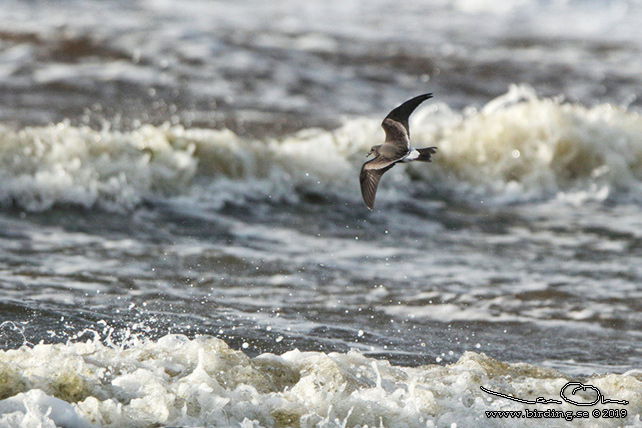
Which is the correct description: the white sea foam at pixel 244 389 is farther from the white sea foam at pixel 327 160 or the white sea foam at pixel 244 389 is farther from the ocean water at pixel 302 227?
the white sea foam at pixel 327 160

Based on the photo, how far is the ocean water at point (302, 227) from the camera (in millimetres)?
4469

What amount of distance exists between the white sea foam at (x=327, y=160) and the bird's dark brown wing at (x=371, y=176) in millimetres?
4312

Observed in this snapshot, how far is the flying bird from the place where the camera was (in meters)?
4.77

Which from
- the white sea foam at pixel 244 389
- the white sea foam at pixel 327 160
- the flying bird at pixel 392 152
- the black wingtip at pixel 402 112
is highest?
→ the black wingtip at pixel 402 112

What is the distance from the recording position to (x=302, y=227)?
8.69 m

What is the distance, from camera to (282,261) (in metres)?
7.51

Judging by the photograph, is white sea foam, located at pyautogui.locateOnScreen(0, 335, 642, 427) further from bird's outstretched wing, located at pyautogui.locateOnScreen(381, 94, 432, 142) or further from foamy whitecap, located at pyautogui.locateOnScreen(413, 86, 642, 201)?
foamy whitecap, located at pyautogui.locateOnScreen(413, 86, 642, 201)

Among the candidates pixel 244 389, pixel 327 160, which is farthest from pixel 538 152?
pixel 244 389

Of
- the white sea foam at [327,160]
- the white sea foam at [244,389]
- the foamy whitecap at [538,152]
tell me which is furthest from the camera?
the foamy whitecap at [538,152]

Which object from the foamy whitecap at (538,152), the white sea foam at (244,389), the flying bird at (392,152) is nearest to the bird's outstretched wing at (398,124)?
the flying bird at (392,152)

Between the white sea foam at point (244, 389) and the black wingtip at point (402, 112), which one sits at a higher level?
the black wingtip at point (402, 112)

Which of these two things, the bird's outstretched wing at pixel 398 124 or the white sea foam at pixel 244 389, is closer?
the white sea foam at pixel 244 389

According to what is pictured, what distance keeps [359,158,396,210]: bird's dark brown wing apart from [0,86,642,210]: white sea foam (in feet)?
14.1

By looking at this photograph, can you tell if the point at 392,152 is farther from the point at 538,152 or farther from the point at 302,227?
the point at 538,152
